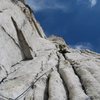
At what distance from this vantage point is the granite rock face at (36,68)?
747 inches

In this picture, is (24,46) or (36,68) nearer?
(36,68)

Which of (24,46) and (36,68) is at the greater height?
(24,46)

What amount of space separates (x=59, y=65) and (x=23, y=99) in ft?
21.1

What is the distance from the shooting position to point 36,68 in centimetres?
2405

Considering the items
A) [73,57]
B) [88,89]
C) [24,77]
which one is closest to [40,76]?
[24,77]

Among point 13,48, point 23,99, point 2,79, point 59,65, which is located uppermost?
point 13,48

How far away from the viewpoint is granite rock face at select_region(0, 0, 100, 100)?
747 inches

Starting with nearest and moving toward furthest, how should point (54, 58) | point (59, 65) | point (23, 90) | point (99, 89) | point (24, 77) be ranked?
point (99, 89), point (23, 90), point (24, 77), point (59, 65), point (54, 58)

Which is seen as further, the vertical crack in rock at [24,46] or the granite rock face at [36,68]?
the vertical crack in rock at [24,46]

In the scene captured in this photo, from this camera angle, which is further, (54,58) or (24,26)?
A: (24,26)

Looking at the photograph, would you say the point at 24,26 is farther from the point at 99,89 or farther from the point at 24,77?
the point at 99,89

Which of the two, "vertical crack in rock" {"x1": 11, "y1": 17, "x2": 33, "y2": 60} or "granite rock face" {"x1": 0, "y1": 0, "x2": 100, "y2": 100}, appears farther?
"vertical crack in rock" {"x1": 11, "y1": 17, "x2": 33, "y2": 60}

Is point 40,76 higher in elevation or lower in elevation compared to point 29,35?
lower

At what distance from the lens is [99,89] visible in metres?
18.2
